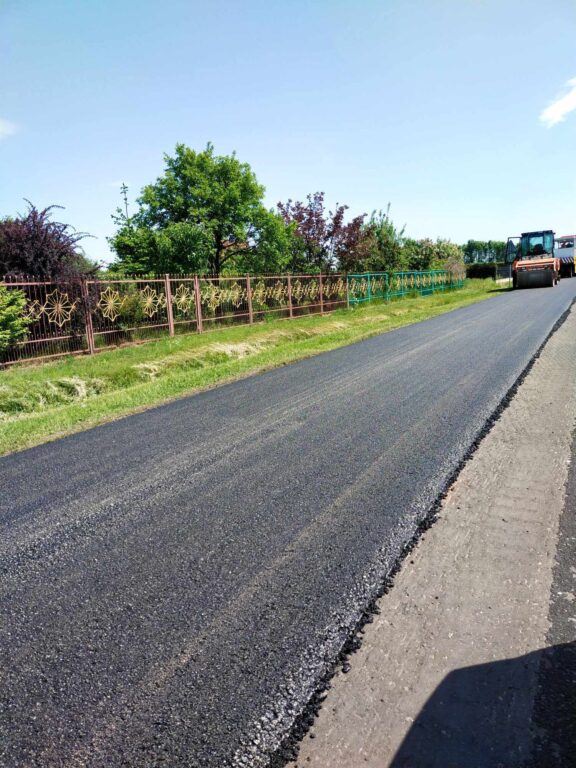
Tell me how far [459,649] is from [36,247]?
13047 millimetres

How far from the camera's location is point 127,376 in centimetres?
1049

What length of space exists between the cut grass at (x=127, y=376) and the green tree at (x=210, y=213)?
11689 millimetres

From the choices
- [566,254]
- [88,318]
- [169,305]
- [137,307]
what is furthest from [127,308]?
[566,254]

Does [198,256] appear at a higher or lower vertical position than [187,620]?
higher

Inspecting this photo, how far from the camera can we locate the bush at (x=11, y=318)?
34.1 feet

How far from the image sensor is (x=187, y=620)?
2561mm

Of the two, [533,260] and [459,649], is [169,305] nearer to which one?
[459,649]

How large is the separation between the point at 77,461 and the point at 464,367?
6.31 metres

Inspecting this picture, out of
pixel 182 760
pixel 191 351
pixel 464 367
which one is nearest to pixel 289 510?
pixel 182 760

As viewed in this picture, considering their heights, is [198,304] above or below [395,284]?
below

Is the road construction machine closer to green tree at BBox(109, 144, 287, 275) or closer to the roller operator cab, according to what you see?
the roller operator cab

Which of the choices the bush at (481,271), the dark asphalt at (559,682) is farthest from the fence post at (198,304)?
the bush at (481,271)

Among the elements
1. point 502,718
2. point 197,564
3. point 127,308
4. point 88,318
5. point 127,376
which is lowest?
point 502,718

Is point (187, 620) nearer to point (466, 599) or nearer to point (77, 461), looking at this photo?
point (466, 599)
